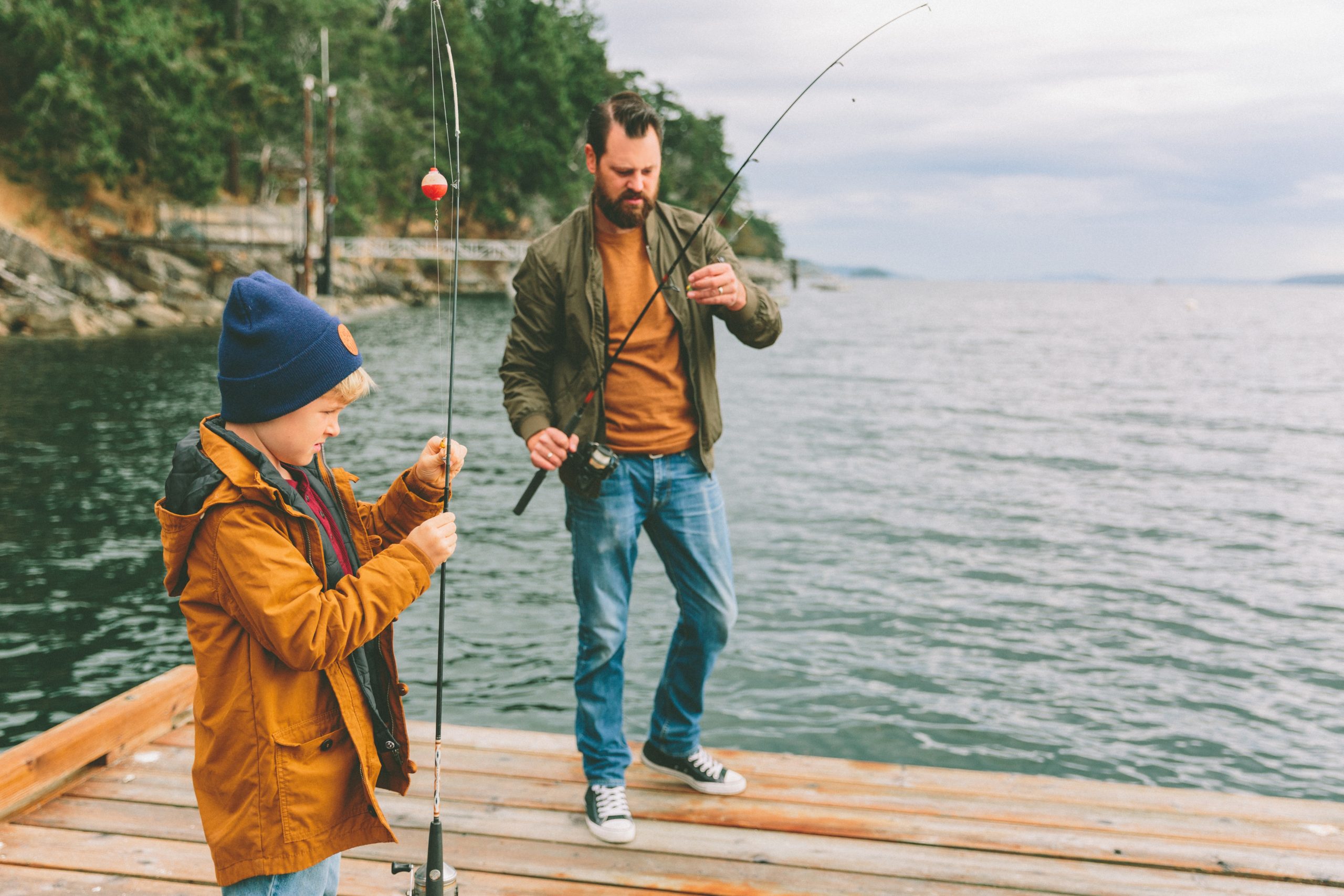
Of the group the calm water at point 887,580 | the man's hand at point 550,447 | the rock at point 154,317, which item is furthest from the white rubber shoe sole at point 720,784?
the rock at point 154,317

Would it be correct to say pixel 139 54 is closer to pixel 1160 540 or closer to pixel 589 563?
pixel 1160 540

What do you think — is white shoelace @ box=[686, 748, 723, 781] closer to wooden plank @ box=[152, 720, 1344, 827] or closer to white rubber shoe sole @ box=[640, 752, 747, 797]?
white rubber shoe sole @ box=[640, 752, 747, 797]

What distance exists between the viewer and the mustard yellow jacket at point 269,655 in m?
1.76

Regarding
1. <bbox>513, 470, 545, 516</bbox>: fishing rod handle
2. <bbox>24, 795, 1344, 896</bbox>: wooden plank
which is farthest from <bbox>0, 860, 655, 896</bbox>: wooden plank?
<bbox>513, 470, 545, 516</bbox>: fishing rod handle

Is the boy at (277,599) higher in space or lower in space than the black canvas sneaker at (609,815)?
higher

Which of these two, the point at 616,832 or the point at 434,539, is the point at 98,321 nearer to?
the point at 616,832

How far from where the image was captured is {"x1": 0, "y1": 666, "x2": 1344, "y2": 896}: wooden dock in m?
2.76

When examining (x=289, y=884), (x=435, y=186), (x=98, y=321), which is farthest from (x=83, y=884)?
(x=98, y=321)

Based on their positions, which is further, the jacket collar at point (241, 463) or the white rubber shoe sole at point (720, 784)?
the white rubber shoe sole at point (720, 784)

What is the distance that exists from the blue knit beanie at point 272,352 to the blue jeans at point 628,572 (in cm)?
130

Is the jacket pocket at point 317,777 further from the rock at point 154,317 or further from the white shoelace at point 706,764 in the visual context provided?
the rock at point 154,317

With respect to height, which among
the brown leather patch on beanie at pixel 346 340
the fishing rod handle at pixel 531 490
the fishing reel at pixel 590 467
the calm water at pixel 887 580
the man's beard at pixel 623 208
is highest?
the man's beard at pixel 623 208

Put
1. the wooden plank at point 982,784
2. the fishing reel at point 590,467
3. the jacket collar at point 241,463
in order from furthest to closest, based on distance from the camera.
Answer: the wooden plank at point 982,784, the fishing reel at point 590,467, the jacket collar at point 241,463

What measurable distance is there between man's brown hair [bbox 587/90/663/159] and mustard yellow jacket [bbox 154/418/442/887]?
149 centimetres
